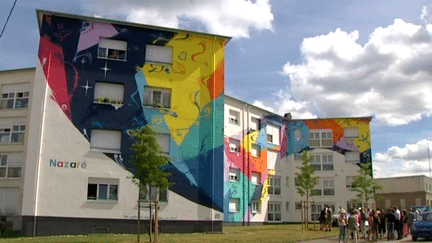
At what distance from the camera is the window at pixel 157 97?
30.4m

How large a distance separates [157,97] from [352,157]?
27.7 metres

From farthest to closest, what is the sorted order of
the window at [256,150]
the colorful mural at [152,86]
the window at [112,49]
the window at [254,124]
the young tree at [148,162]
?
the window at [254,124] < the window at [256,150] < the window at [112,49] < the colorful mural at [152,86] < the young tree at [148,162]

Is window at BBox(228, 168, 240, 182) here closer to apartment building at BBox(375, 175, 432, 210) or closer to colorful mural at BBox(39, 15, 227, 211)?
colorful mural at BBox(39, 15, 227, 211)

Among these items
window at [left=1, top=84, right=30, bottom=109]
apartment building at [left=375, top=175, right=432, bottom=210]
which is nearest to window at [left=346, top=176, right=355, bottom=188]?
apartment building at [left=375, top=175, right=432, bottom=210]

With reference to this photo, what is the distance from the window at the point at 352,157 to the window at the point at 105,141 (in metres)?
29.6

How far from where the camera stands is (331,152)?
50.7m

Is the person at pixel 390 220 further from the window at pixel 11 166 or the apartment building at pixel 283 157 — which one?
the window at pixel 11 166

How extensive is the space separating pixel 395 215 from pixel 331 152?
2588 centimetres

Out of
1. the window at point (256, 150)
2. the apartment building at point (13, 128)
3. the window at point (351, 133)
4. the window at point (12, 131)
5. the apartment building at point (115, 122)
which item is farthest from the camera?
the window at point (351, 133)

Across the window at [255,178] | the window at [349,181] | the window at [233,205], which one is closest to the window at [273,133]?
the window at [255,178]

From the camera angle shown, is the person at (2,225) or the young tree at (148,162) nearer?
the young tree at (148,162)

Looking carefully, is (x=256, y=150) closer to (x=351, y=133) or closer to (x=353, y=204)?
(x=351, y=133)

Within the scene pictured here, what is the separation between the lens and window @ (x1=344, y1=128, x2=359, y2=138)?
50.7 meters

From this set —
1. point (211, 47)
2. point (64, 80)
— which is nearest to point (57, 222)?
point (64, 80)
